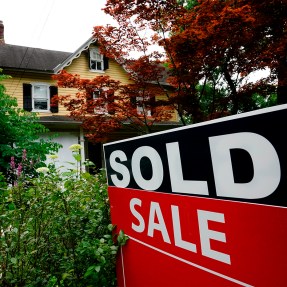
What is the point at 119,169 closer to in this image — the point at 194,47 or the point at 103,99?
the point at 194,47

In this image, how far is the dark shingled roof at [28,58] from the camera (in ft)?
45.4

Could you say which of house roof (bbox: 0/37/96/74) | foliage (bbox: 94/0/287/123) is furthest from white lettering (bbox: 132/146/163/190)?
house roof (bbox: 0/37/96/74)

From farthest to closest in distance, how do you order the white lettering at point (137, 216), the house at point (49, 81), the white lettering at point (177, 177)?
the house at point (49, 81)
the white lettering at point (137, 216)
the white lettering at point (177, 177)

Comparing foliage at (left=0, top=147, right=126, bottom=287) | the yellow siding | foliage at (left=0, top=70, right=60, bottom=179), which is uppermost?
the yellow siding

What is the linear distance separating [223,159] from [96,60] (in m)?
15.6

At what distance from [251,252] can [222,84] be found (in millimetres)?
10408

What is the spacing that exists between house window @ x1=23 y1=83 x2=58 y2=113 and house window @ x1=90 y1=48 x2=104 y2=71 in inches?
106

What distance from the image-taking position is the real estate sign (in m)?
0.88

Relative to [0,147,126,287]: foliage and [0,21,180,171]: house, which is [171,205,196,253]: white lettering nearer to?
[0,147,126,287]: foliage

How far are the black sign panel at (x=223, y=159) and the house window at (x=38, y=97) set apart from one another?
13566 millimetres

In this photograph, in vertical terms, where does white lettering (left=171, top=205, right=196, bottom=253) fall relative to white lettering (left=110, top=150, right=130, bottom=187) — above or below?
below

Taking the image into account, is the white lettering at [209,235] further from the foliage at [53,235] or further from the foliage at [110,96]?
the foliage at [110,96]

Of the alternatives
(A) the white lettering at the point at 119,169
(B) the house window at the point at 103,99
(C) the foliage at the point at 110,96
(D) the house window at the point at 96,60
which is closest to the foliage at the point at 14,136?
(C) the foliage at the point at 110,96

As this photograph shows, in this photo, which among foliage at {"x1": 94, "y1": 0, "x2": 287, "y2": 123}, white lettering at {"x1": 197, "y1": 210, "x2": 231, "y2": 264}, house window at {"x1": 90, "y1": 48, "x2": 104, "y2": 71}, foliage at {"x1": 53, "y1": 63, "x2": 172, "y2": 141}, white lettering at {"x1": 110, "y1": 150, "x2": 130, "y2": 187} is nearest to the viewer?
white lettering at {"x1": 197, "y1": 210, "x2": 231, "y2": 264}
